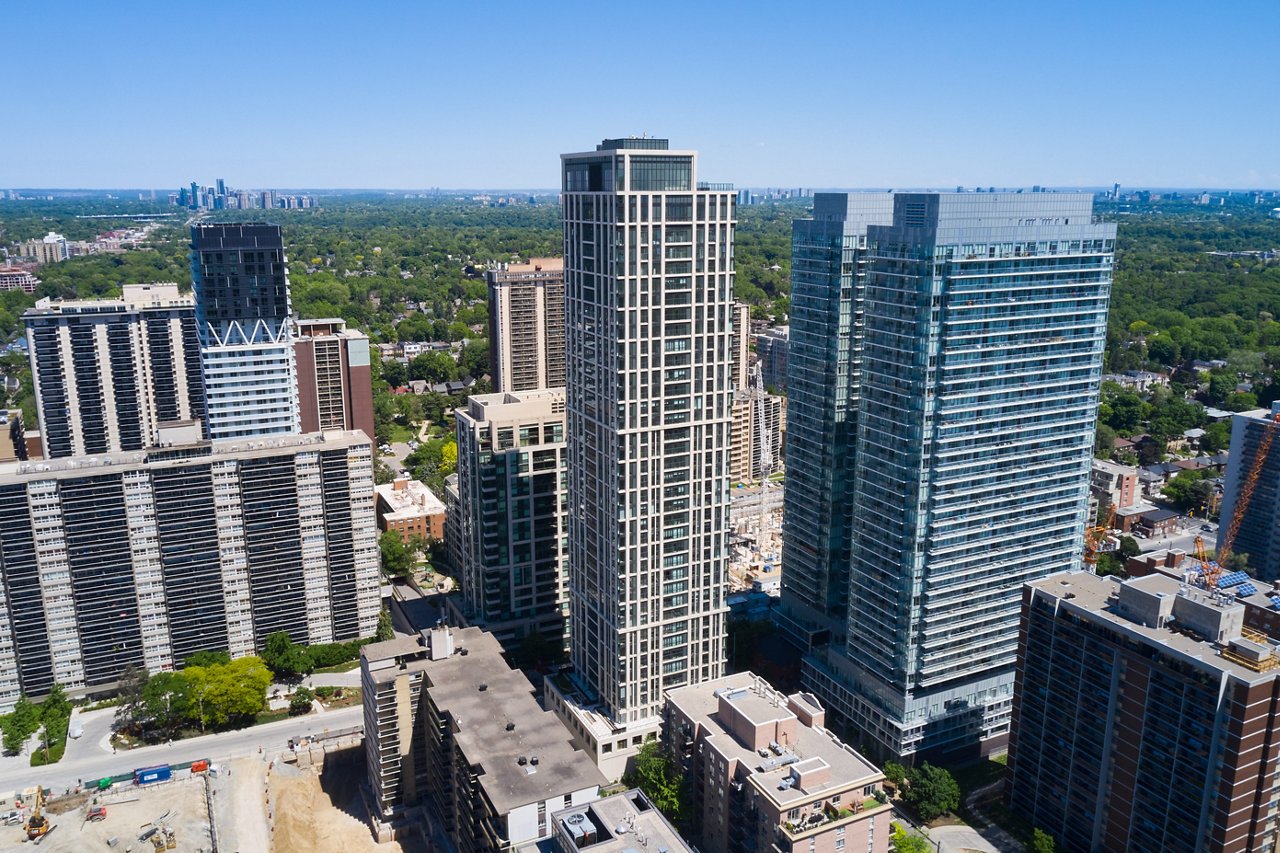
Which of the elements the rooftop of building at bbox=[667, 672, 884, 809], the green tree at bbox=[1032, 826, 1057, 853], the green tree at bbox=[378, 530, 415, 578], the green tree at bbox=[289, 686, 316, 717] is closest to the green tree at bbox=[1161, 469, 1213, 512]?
the green tree at bbox=[1032, 826, 1057, 853]

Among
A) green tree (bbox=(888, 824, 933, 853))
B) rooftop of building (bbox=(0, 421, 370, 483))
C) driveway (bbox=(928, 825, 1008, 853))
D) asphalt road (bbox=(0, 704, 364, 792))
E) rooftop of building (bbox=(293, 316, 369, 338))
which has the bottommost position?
asphalt road (bbox=(0, 704, 364, 792))

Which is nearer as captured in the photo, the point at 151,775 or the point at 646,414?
the point at 646,414

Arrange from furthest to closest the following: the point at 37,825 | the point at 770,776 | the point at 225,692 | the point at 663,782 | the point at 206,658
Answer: the point at 206,658, the point at 225,692, the point at 37,825, the point at 663,782, the point at 770,776

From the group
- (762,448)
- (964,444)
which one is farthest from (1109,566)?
(964,444)

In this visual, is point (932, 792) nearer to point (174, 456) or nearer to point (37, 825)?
point (37, 825)

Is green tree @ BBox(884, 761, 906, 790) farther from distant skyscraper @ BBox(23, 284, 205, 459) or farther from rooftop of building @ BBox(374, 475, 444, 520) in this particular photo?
distant skyscraper @ BBox(23, 284, 205, 459)

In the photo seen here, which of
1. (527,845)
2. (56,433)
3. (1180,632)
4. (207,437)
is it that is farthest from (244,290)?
(1180,632)
